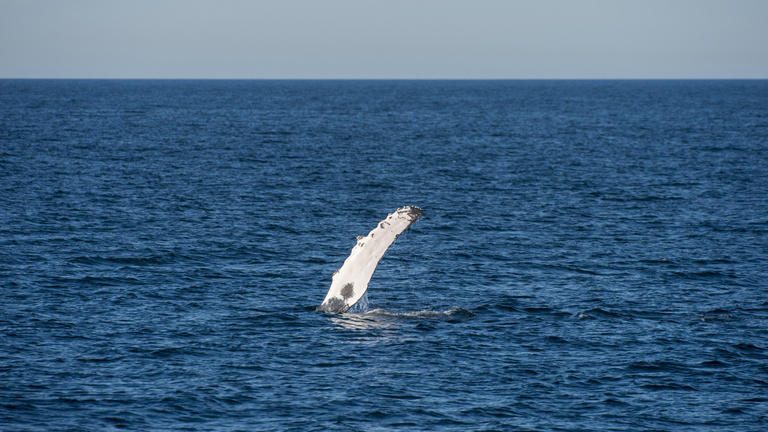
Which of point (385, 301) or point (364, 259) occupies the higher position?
point (364, 259)

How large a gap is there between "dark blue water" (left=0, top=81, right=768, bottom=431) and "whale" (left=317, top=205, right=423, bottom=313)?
0.93 m

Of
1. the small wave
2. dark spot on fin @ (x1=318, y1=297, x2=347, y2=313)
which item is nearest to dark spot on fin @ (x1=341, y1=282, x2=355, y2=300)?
dark spot on fin @ (x1=318, y1=297, x2=347, y2=313)

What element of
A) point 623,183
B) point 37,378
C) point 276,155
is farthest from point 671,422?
point 276,155

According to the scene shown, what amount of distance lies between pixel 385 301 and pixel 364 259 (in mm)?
7710

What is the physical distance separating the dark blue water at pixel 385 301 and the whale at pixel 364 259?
934 mm

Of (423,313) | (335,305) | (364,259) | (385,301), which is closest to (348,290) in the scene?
(335,305)

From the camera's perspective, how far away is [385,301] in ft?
164

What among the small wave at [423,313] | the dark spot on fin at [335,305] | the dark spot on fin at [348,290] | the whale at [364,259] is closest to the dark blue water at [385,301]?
the small wave at [423,313]

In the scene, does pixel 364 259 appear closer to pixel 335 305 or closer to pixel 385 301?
pixel 335 305

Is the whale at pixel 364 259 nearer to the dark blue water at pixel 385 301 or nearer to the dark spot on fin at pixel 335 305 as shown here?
the dark spot on fin at pixel 335 305

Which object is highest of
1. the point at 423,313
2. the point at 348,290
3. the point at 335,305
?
the point at 348,290

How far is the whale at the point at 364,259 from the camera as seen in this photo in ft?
134

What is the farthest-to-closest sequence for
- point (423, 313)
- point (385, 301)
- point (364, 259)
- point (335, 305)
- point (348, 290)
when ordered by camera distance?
point (385, 301) → point (423, 313) → point (335, 305) → point (348, 290) → point (364, 259)

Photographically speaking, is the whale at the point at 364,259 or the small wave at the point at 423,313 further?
the small wave at the point at 423,313
